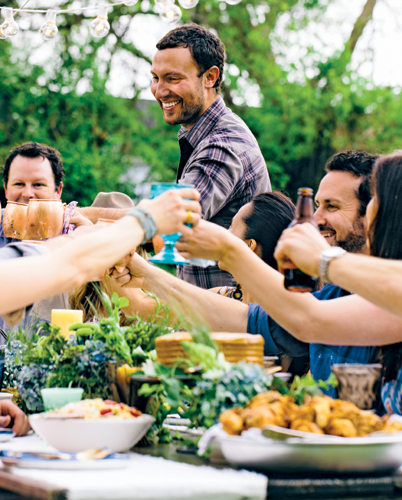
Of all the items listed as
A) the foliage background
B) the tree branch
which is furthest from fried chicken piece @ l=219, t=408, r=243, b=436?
the tree branch

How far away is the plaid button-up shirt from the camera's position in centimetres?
301

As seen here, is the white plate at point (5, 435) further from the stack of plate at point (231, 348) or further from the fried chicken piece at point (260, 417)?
the fried chicken piece at point (260, 417)

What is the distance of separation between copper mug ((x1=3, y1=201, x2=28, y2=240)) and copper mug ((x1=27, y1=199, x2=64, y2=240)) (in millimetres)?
43

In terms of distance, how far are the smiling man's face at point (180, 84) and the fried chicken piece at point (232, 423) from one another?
225 cm

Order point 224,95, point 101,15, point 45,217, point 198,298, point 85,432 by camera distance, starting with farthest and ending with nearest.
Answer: point 224,95, point 101,15, point 198,298, point 45,217, point 85,432

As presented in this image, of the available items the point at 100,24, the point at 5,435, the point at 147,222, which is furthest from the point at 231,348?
the point at 100,24

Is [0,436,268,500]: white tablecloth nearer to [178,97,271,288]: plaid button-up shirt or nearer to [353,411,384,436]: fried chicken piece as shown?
[353,411,384,436]: fried chicken piece

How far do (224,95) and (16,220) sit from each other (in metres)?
8.53

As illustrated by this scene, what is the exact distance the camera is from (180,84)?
3.39m

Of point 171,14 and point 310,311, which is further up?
point 171,14

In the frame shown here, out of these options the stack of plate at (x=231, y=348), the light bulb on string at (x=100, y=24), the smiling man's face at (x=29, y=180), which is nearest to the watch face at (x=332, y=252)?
the stack of plate at (x=231, y=348)

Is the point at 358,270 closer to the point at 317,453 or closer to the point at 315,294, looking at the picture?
the point at 317,453

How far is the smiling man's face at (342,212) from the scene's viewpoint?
3037mm

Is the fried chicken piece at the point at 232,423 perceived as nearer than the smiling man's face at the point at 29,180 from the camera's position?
Yes
